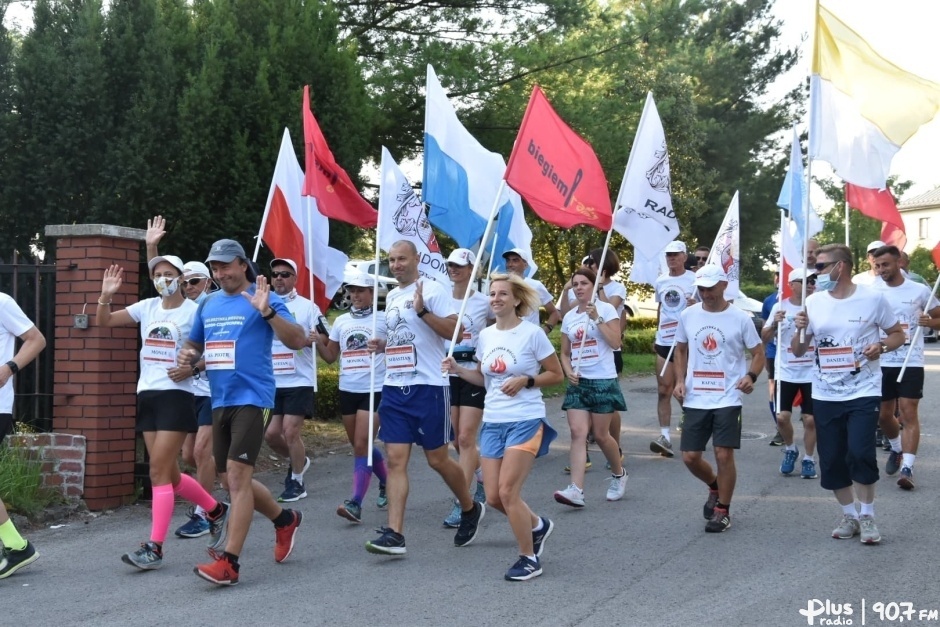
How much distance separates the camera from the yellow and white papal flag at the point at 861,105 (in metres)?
7.88

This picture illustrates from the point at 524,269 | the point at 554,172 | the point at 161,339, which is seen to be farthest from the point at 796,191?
the point at 161,339

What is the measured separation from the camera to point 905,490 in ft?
28.3

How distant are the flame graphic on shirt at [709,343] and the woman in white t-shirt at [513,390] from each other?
1.46 m

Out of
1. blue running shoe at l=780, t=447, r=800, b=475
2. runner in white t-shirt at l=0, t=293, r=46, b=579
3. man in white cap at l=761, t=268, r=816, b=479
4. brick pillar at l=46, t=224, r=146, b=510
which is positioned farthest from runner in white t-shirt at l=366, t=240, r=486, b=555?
blue running shoe at l=780, t=447, r=800, b=475

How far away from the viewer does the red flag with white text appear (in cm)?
961

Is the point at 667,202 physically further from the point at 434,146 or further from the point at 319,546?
the point at 319,546

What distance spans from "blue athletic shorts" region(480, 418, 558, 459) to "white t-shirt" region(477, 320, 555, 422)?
30 mm

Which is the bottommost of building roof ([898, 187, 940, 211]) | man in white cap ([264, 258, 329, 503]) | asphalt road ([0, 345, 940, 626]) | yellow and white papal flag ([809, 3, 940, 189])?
asphalt road ([0, 345, 940, 626])

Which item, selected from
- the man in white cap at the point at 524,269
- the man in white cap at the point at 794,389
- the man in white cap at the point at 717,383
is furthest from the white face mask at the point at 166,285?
the man in white cap at the point at 794,389

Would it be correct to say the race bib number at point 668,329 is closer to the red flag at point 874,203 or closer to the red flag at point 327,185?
the red flag at point 874,203

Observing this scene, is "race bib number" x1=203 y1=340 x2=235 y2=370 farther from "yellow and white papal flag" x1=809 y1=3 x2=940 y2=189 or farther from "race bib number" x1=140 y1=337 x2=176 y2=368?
"yellow and white papal flag" x1=809 y1=3 x2=940 y2=189

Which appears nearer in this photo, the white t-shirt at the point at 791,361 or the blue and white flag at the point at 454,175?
the blue and white flag at the point at 454,175

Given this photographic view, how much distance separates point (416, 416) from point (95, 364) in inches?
117

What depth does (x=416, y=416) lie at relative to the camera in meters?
6.74
